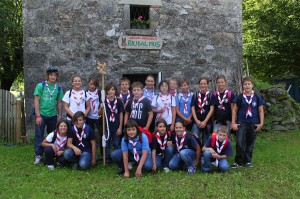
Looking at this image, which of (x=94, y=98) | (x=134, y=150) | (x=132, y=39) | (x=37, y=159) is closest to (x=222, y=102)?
(x=134, y=150)

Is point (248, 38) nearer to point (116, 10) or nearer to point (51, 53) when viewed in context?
point (116, 10)

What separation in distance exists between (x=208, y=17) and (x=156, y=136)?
4.45 meters

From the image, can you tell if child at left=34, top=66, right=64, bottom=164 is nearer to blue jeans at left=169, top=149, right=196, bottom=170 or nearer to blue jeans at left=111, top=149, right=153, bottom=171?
blue jeans at left=111, top=149, right=153, bottom=171

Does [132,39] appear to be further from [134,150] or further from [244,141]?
[244,141]

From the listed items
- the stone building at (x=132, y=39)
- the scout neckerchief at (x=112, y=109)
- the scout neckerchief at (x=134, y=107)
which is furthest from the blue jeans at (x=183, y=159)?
the stone building at (x=132, y=39)

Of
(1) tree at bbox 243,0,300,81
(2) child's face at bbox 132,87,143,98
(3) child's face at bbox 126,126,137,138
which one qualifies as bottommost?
(3) child's face at bbox 126,126,137,138

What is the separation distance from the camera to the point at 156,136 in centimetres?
566

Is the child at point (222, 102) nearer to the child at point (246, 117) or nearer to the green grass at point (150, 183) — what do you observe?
the child at point (246, 117)

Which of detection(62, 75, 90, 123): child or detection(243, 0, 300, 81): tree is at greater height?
detection(243, 0, 300, 81): tree

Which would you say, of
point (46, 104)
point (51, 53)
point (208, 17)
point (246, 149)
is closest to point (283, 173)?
point (246, 149)

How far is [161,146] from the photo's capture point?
18.7 ft

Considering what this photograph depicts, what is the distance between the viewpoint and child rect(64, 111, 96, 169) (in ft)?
18.8

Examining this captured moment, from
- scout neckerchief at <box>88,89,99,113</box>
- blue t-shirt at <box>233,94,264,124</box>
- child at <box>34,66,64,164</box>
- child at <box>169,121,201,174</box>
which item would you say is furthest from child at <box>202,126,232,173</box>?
child at <box>34,66,64,164</box>

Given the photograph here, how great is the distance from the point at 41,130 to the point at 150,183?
2.52 meters
